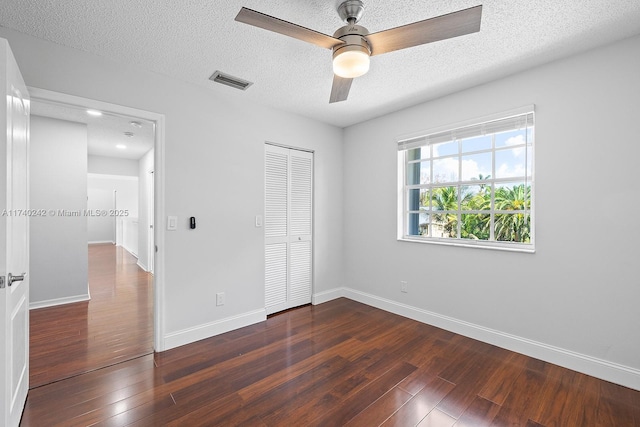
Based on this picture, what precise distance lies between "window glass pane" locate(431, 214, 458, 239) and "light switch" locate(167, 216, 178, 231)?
2.81m

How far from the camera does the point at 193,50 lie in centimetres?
220

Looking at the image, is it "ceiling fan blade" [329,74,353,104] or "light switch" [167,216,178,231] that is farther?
"light switch" [167,216,178,231]

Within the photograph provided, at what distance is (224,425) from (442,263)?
2.50m

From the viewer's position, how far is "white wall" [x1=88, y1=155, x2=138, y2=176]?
5.68 m

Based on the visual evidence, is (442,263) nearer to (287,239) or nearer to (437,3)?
(287,239)

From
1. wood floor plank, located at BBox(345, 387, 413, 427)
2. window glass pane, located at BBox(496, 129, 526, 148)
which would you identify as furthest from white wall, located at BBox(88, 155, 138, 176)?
window glass pane, located at BBox(496, 129, 526, 148)

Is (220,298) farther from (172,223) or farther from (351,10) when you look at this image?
(351,10)

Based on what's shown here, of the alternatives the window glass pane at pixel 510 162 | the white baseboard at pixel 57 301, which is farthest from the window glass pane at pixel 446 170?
the white baseboard at pixel 57 301

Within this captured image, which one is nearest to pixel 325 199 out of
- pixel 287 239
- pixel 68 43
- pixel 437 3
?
pixel 287 239

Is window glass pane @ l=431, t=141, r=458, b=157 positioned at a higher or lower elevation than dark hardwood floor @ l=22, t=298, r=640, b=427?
higher

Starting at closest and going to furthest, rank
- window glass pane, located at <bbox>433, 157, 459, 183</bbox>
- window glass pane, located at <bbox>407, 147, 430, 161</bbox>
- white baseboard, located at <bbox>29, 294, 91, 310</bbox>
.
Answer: window glass pane, located at <bbox>433, 157, 459, 183</bbox>
window glass pane, located at <bbox>407, 147, 430, 161</bbox>
white baseboard, located at <bbox>29, 294, 91, 310</bbox>

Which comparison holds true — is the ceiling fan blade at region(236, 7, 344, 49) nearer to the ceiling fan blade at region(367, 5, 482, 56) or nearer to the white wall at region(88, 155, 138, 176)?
the ceiling fan blade at region(367, 5, 482, 56)

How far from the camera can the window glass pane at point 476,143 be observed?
9.50 feet

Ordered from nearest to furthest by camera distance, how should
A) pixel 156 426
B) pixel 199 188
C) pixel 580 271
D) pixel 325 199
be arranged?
pixel 156 426, pixel 580 271, pixel 199 188, pixel 325 199
